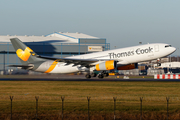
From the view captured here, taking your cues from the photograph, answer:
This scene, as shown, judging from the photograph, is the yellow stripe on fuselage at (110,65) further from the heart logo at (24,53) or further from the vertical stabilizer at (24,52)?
the heart logo at (24,53)

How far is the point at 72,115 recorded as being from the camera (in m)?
19.7

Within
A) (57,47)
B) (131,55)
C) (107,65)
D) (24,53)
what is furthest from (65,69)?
(57,47)

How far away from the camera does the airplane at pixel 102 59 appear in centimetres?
4806

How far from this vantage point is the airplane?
4806cm

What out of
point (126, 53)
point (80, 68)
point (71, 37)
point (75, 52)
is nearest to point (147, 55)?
point (126, 53)

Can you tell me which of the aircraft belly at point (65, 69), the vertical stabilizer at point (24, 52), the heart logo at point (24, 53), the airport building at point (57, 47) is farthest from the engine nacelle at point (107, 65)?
the airport building at point (57, 47)

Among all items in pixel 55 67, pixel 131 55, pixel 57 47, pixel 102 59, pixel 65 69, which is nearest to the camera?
pixel 131 55

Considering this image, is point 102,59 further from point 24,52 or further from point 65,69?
point 24,52

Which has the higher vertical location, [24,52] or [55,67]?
[24,52]

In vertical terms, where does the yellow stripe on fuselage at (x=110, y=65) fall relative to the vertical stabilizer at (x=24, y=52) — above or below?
below

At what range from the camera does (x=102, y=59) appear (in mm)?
52281

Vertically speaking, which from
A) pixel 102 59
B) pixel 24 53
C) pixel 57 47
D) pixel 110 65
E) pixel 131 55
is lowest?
pixel 110 65

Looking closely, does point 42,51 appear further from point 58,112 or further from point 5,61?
point 58,112

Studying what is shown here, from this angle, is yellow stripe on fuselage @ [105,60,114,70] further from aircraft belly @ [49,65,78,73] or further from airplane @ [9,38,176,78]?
aircraft belly @ [49,65,78,73]
